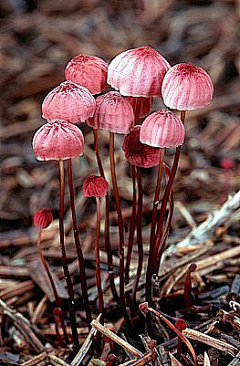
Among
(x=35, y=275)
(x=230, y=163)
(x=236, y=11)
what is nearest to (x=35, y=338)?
(x=35, y=275)

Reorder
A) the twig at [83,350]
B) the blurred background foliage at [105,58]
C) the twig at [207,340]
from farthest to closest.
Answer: the blurred background foliage at [105,58] < the twig at [83,350] < the twig at [207,340]

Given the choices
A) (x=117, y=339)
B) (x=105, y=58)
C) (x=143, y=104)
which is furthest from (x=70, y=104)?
(x=105, y=58)

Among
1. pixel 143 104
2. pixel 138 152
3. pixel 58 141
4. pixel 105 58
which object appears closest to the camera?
pixel 58 141

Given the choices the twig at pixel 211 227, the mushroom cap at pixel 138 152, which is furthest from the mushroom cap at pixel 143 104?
the twig at pixel 211 227

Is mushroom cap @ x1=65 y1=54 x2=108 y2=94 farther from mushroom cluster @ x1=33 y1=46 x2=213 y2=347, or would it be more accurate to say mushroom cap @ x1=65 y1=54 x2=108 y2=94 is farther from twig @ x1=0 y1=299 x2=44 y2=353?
twig @ x1=0 y1=299 x2=44 y2=353

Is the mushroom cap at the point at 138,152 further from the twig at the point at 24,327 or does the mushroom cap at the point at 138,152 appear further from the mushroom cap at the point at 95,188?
the twig at the point at 24,327

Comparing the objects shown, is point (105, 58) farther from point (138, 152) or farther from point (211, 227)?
point (138, 152)

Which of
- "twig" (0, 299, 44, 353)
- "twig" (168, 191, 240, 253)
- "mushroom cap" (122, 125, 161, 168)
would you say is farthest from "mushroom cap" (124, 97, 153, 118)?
"twig" (0, 299, 44, 353)

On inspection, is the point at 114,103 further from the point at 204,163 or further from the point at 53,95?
the point at 204,163
